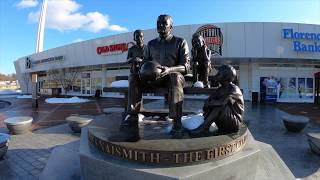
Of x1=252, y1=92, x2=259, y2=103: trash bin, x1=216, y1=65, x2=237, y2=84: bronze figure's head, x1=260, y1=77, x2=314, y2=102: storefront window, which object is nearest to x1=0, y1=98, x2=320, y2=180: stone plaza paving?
x1=216, y1=65, x2=237, y2=84: bronze figure's head

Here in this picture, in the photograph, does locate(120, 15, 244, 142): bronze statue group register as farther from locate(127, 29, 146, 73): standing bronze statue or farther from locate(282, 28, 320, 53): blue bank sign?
locate(282, 28, 320, 53): blue bank sign

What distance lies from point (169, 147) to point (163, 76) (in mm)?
982

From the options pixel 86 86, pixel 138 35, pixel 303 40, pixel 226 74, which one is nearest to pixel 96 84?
pixel 86 86

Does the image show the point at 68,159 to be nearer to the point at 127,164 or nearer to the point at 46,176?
the point at 46,176

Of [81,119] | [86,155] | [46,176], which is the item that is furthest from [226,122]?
[81,119]

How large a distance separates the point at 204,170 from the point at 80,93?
100 ft

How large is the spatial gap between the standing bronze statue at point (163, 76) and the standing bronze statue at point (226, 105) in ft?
1.18

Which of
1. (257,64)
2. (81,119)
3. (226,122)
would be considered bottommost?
(81,119)

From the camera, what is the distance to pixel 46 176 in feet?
11.8

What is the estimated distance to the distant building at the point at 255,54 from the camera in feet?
62.0

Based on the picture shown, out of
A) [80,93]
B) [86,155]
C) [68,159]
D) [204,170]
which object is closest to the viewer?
[204,170]

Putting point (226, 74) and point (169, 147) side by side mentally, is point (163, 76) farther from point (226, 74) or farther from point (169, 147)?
point (169, 147)

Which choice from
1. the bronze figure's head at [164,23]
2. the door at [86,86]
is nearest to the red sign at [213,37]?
the bronze figure's head at [164,23]

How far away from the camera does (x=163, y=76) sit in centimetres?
341
